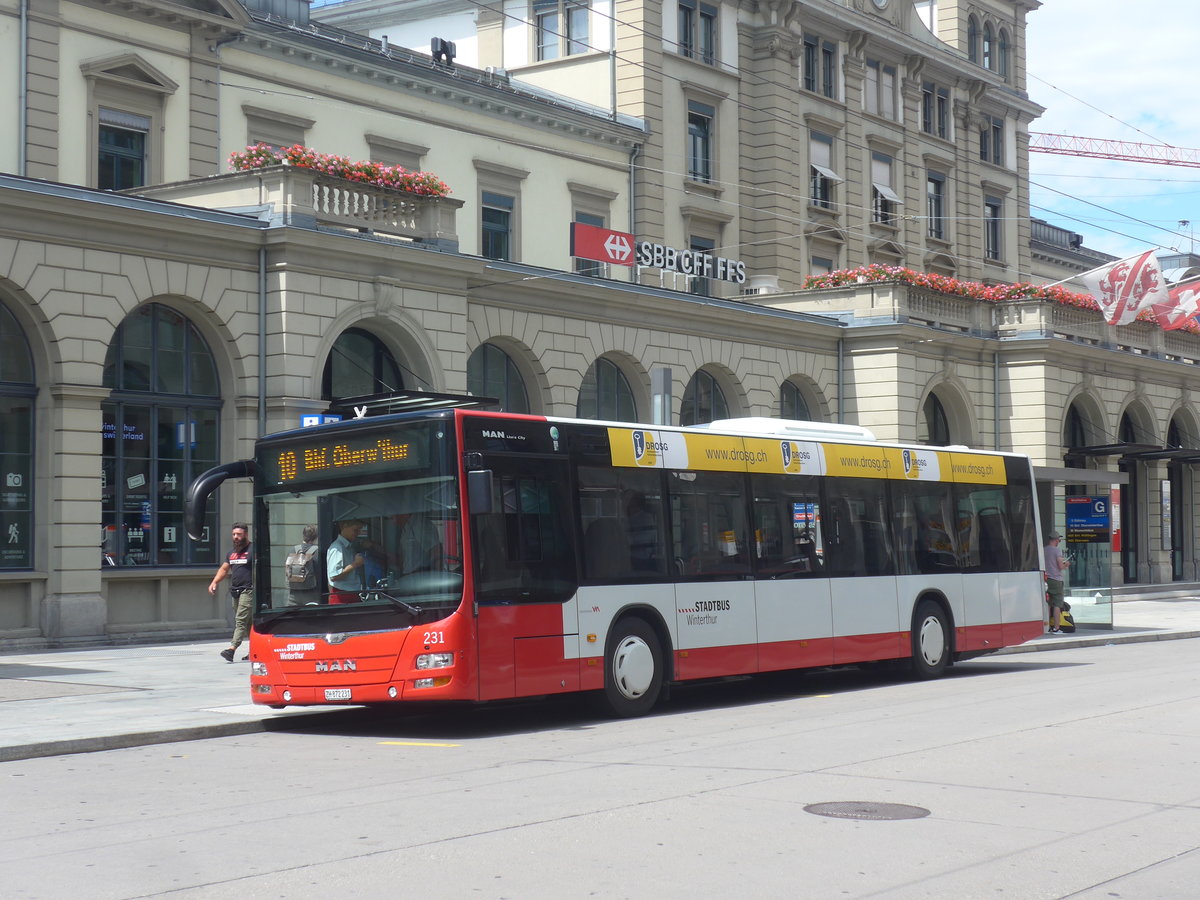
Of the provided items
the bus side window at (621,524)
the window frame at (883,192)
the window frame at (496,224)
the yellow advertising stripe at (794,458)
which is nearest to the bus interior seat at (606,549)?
the bus side window at (621,524)

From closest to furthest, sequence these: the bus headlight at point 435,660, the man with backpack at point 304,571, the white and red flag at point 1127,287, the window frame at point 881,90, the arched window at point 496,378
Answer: the bus headlight at point 435,660, the man with backpack at point 304,571, the arched window at point 496,378, the white and red flag at point 1127,287, the window frame at point 881,90

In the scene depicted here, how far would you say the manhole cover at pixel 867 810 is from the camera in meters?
9.41

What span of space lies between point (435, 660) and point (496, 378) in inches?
672

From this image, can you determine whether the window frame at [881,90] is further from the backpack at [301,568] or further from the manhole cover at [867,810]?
the manhole cover at [867,810]

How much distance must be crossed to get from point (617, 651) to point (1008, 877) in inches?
310

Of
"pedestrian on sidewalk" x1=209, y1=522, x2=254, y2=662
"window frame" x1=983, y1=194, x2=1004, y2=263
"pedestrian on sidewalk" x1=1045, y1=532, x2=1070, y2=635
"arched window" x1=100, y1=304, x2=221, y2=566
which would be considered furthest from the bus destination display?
"window frame" x1=983, y1=194, x2=1004, y2=263

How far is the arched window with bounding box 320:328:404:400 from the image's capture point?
26.3 m

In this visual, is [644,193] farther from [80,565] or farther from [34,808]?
[34,808]

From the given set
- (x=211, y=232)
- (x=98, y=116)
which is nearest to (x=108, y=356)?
(x=211, y=232)

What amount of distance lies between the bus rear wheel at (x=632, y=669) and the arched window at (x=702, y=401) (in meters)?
19.3

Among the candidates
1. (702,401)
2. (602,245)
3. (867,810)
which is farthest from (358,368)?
(867,810)

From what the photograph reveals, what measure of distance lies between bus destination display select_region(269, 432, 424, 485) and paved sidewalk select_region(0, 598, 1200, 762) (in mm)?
2388

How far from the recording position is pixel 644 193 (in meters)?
41.4

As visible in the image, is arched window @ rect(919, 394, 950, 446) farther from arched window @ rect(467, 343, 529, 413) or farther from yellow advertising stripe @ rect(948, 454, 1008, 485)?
yellow advertising stripe @ rect(948, 454, 1008, 485)
